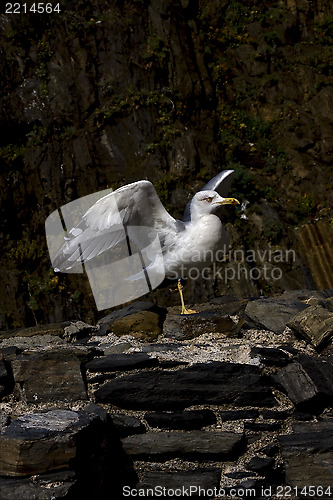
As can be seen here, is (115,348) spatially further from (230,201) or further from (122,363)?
(230,201)

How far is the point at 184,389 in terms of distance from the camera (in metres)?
2.10

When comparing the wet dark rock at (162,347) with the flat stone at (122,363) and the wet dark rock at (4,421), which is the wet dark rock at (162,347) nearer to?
the flat stone at (122,363)

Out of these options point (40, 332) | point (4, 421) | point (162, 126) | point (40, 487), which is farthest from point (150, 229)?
point (162, 126)

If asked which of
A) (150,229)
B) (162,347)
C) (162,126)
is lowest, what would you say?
(162,347)

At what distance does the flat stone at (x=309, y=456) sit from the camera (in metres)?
1.90

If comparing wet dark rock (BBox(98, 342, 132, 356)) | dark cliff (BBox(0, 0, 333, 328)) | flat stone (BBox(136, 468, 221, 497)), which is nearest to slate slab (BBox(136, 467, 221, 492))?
flat stone (BBox(136, 468, 221, 497))

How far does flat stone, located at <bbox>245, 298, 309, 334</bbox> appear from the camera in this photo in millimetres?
2604

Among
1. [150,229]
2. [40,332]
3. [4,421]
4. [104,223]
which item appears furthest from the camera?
[150,229]

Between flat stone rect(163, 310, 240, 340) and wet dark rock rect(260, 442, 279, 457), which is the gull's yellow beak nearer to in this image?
flat stone rect(163, 310, 240, 340)

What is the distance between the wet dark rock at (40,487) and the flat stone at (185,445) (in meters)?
0.41

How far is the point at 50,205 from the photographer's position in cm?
772

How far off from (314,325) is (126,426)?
3.38 ft

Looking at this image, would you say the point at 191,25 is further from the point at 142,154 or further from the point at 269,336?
the point at 269,336

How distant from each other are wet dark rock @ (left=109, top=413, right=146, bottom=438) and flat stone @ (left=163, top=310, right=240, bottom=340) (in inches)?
26.8
